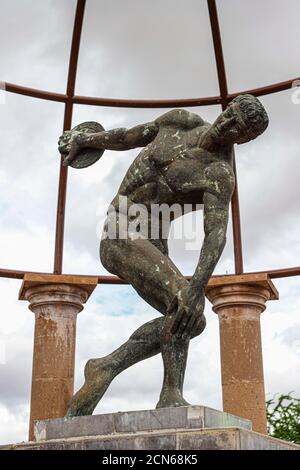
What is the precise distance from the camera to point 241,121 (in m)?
8.16

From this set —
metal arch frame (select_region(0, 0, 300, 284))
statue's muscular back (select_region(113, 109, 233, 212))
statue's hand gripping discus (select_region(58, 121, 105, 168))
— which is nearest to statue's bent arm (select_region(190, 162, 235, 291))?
statue's muscular back (select_region(113, 109, 233, 212))

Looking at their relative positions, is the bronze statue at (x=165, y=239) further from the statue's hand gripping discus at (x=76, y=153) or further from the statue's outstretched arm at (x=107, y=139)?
the statue's hand gripping discus at (x=76, y=153)

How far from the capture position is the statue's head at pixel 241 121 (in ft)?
26.8

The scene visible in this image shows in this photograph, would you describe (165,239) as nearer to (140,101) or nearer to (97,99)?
(97,99)

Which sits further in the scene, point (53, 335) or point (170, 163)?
point (53, 335)

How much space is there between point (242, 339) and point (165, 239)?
25.2 ft

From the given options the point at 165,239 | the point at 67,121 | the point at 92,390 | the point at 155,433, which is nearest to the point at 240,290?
the point at 67,121

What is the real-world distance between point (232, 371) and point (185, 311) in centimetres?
843

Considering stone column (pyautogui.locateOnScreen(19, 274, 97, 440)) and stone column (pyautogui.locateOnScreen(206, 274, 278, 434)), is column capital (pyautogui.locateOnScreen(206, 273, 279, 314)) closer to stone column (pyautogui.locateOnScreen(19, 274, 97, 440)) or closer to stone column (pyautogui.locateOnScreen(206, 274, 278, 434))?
stone column (pyautogui.locateOnScreen(206, 274, 278, 434))

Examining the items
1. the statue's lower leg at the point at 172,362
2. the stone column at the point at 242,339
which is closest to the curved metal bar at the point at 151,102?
the stone column at the point at 242,339

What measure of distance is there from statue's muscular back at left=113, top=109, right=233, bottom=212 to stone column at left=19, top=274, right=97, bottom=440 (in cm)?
754

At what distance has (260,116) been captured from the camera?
8.21m

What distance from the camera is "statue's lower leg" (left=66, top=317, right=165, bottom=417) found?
26.3ft
